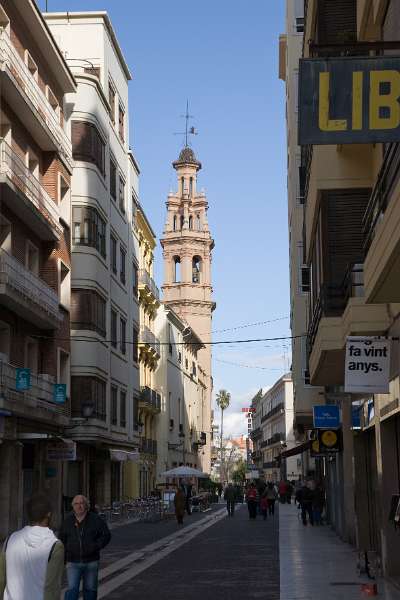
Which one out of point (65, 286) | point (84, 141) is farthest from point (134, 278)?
point (65, 286)

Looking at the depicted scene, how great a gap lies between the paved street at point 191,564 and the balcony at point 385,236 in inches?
220

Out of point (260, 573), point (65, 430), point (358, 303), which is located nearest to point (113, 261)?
point (65, 430)

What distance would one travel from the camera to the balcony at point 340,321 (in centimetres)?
1591

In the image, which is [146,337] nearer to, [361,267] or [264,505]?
[264,505]

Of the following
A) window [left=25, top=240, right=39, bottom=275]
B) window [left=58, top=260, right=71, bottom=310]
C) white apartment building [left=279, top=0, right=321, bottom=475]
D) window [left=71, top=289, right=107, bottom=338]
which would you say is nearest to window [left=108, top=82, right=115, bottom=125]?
window [left=71, top=289, right=107, bottom=338]

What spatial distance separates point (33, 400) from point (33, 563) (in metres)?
25.2

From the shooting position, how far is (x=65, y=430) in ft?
129

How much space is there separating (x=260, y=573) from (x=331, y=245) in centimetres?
635

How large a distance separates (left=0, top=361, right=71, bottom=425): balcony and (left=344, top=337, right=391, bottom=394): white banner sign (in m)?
15.6

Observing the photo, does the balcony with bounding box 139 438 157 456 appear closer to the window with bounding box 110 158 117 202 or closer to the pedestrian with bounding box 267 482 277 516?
the pedestrian with bounding box 267 482 277 516

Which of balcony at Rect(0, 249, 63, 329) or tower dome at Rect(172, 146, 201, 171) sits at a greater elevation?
tower dome at Rect(172, 146, 201, 171)

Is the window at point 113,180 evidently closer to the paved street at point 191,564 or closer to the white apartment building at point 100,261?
the white apartment building at point 100,261

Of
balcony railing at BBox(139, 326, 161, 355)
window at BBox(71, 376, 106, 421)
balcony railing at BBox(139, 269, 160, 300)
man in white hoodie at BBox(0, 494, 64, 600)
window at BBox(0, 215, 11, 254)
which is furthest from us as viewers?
balcony railing at BBox(139, 326, 161, 355)

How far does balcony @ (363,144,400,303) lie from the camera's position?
10.5 meters
